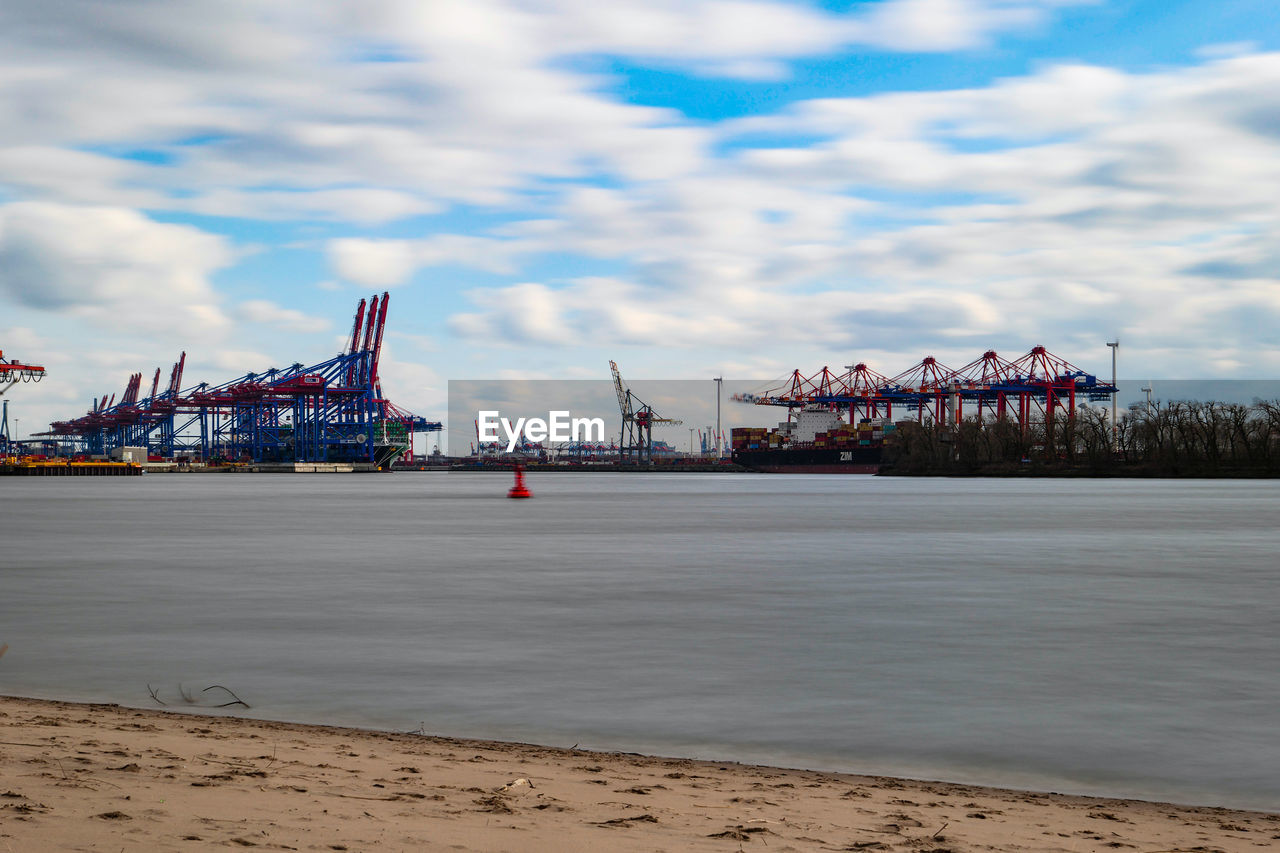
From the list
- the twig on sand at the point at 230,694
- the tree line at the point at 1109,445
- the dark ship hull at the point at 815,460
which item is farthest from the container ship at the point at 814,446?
the twig on sand at the point at 230,694

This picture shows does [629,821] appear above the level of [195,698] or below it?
above

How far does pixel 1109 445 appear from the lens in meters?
126

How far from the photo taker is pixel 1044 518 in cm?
4312

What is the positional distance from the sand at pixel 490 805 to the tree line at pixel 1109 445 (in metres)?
124

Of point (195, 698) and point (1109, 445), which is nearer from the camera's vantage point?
point (195, 698)

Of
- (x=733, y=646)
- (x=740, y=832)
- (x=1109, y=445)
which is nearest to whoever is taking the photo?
(x=740, y=832)

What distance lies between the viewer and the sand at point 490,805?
17.4ft

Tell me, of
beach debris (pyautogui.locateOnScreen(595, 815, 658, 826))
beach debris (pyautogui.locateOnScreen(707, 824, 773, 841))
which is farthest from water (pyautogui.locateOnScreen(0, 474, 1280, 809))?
beach debris (pyautogui.locateOnScreen(595, 815, 658, 826))

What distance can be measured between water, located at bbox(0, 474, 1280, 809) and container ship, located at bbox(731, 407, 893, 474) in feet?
468

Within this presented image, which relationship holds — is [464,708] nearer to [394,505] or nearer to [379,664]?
[379,664]

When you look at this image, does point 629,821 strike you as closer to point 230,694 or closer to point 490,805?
point 490,805

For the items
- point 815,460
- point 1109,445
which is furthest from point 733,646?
point 815,460

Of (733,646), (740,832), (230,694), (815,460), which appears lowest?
(733,646)

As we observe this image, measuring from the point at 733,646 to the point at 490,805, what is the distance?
7.00m
